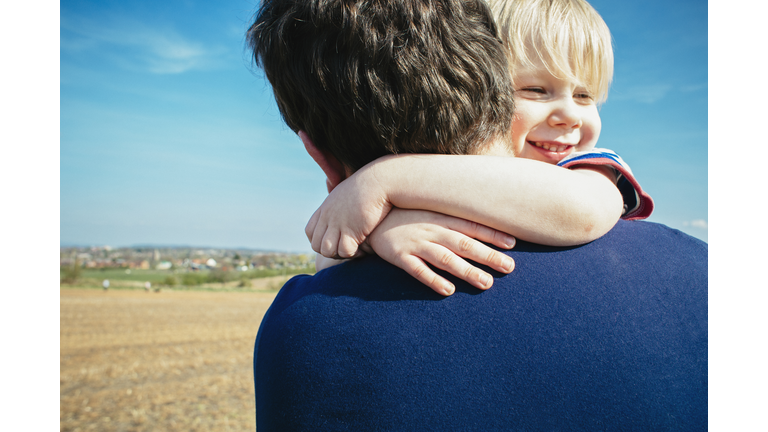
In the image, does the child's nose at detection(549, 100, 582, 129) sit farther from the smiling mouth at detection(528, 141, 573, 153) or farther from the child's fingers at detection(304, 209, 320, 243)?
the child's fingers at detection(304, 209, 320, 243)

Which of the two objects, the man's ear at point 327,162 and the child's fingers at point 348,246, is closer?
the child's fingers at point 348,246

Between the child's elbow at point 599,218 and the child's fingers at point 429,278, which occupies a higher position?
the child's elbow at point 599,218

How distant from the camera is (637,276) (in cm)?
100

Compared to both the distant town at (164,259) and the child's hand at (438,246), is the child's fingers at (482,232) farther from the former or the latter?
the distant town at (164,259)

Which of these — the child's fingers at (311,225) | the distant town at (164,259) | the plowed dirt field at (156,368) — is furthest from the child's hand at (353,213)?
the distant town at (164,259)

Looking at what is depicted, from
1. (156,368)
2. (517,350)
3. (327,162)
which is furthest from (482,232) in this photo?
(156,368)

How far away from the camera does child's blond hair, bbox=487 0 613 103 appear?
167 cm

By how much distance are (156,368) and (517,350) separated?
2791 centimetres

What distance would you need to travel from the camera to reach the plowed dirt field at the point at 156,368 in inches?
710

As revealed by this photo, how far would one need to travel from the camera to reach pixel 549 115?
1.75 meters

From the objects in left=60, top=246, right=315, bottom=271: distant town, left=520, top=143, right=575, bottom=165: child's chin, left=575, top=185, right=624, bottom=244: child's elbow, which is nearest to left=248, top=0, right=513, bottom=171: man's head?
left=575, top=185, right=624, bottom=244: child's elbow

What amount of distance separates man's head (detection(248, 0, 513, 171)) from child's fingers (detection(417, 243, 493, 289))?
290 millimetres

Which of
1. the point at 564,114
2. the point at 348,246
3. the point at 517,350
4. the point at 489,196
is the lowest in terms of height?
the point at 517,350

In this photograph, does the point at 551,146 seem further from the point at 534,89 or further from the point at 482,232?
the point at 482,232
